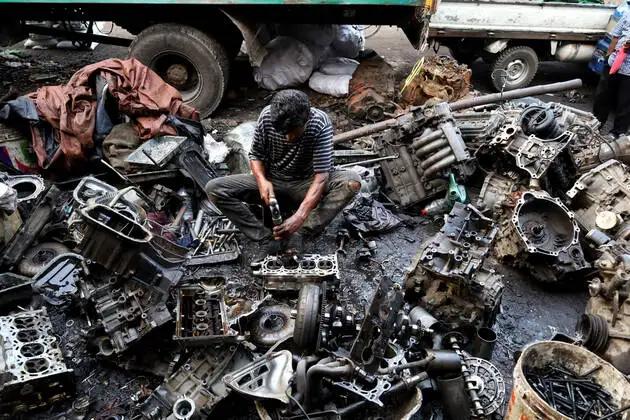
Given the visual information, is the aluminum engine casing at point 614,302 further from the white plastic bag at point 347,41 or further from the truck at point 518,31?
the white plastic bag at point 347,41

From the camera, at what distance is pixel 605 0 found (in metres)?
8.73

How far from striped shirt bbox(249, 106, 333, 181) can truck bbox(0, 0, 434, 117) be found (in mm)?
2557

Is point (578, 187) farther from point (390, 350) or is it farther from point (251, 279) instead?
point (251, 279)

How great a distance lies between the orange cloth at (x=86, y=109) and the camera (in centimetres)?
482

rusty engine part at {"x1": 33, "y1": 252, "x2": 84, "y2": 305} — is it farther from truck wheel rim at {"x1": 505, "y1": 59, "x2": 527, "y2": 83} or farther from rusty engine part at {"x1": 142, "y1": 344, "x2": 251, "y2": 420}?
truck wheel rim at {"x1": 505, "y1": 59, "x2": 527, "y2": 83}

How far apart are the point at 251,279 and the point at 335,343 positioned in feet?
4.58

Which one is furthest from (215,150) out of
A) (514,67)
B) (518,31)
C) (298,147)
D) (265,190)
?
(514,67)

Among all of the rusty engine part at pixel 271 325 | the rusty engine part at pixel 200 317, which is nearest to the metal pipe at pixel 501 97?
the rusty engine part at pixel 271 325

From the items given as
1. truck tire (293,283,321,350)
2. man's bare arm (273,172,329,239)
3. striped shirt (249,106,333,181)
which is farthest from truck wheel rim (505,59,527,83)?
truck tire (293,283,321,350)

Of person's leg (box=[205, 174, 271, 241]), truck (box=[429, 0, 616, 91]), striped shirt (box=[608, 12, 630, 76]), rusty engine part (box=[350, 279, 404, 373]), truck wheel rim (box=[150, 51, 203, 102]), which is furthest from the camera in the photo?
truck (box=[429, 0, 616, 91])

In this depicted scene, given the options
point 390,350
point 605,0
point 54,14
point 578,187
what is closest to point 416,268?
point 390,350

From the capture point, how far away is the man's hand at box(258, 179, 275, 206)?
4045mm

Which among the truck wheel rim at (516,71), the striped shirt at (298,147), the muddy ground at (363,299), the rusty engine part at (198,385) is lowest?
the muddy ground at (363,299)

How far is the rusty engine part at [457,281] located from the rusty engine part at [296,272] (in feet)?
1.95
